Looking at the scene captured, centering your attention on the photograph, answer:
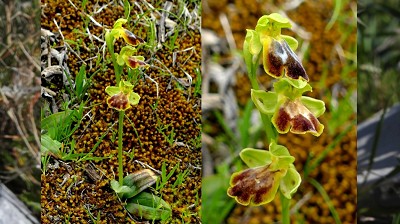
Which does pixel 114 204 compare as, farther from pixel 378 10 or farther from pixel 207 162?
pixel 378 10

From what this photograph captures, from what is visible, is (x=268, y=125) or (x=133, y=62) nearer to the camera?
(x=268, y=125)

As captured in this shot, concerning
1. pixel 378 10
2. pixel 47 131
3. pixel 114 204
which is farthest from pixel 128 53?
pixel 378 10

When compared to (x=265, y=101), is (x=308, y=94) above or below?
below

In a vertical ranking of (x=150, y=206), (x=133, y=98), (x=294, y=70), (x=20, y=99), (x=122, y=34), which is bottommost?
(x=150, y=206)

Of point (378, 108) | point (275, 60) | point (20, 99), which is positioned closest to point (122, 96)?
point (20, 99)

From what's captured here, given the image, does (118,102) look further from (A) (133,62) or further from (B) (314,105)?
(B) (314,105)

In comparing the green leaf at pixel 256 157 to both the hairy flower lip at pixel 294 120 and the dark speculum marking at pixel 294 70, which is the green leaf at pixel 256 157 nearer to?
the hairy flower lip at pixel 294 120
